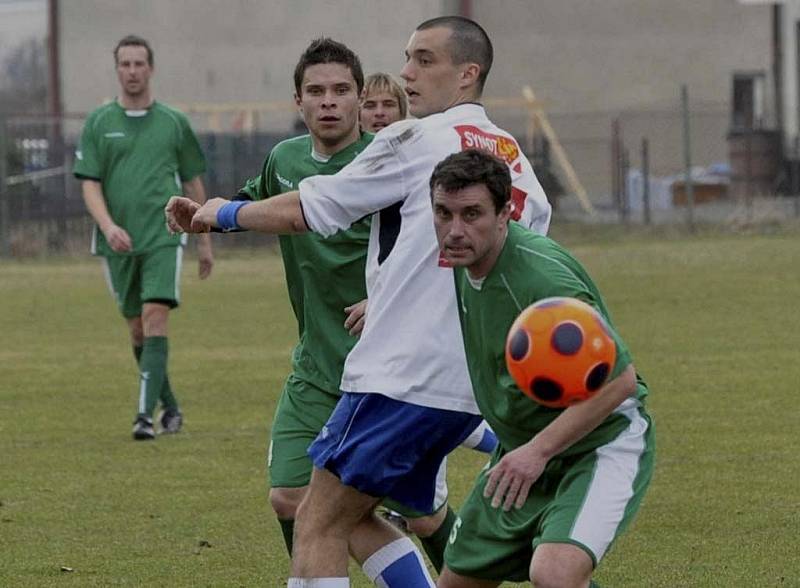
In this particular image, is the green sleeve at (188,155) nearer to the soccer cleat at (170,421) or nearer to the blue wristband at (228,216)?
the soccer cleat at (170,421)

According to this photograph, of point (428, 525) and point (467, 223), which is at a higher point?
point (467, 223)

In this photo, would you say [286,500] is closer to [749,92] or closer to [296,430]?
[296,430]

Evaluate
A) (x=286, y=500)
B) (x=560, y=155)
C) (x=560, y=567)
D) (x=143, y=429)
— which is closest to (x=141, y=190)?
(x=143, y=429)

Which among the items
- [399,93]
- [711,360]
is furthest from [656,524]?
[711,360]

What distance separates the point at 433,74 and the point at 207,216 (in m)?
0.81

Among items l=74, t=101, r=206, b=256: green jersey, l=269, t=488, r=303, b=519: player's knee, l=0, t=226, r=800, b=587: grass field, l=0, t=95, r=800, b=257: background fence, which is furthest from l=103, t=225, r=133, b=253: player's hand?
l=0, t=95, r=800, b=257: background fence

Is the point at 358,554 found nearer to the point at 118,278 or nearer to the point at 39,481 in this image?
the point at 39,481

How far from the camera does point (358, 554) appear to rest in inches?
228

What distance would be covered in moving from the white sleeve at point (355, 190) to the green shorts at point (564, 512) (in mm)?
810

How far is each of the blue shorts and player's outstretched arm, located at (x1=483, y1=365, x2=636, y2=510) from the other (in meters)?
0.67

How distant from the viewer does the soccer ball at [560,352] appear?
4.53 m

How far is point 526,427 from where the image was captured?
4.91 m

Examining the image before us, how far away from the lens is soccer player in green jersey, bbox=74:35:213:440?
1080 centimetres

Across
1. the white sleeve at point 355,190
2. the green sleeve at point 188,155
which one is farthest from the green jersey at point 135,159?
the white sleeve at point 355,190
